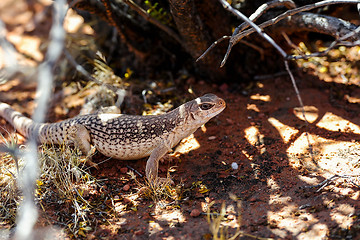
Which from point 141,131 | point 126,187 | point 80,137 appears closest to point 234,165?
point 141,131

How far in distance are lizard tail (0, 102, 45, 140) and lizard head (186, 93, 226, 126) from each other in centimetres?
250

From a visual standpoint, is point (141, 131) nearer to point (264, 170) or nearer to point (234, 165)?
point (234, 165)

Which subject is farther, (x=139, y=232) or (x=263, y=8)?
(x=263, y=8)

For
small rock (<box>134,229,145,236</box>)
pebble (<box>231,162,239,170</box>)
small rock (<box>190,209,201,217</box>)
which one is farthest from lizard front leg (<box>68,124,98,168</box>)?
pebble (<box>231,162,239,170</box>)

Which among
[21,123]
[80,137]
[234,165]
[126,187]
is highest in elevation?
[234,165]

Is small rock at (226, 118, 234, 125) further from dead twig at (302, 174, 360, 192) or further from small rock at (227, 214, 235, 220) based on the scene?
small rock at (227, 214, 235, 220)

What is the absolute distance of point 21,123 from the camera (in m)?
5.56

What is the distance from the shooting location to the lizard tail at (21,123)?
209 inches

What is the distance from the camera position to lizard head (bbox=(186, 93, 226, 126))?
4508 mm

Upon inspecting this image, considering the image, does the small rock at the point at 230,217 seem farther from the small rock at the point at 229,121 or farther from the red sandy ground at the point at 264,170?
the small rock at the point at 229,121

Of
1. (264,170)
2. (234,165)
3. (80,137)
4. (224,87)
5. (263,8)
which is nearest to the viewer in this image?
(263,8)

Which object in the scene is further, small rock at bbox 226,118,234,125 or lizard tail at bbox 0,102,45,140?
small rock at bbox 226,118,234,125

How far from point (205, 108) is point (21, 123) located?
3.19m

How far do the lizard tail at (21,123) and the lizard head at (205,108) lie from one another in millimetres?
2500
